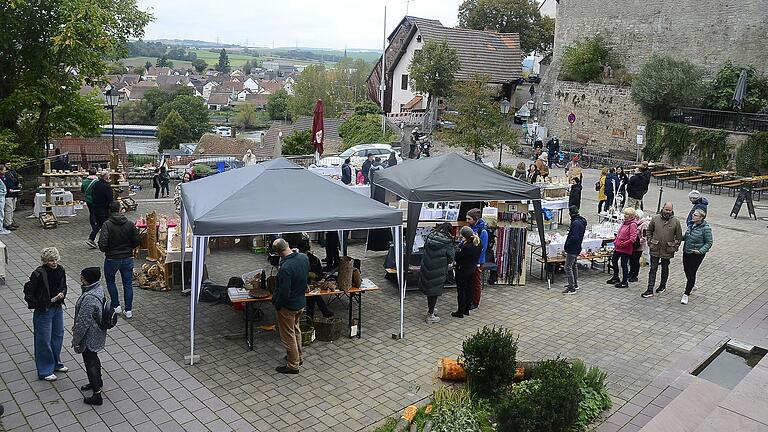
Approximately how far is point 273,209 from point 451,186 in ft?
10.9

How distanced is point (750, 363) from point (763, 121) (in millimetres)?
19967

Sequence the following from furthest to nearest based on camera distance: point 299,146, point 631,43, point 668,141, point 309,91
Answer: point 309,91 → point 631,43 → point 299,146 → point 668,141

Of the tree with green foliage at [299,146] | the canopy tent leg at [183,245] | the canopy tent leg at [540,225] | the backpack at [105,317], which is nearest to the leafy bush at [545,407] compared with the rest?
the backpack at [105,317]

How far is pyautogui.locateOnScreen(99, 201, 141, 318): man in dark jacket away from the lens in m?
8.41

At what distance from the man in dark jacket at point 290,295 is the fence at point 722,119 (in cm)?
2339

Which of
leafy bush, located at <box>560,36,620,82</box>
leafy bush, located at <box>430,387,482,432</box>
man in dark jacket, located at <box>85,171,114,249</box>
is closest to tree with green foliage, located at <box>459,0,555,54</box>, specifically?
leafy bush, located at <box>560,36,620,82</box>

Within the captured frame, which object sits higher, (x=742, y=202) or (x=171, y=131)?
(x=742, y=202)

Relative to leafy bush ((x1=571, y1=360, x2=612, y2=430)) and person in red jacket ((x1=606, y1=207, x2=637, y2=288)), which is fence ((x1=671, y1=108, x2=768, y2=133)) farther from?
leafy bush ((x1=571, y1=360, x2=612, y2=430))

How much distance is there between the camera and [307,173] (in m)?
8.88

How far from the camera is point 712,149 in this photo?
25781mm

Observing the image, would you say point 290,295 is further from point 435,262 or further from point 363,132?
point 363,132

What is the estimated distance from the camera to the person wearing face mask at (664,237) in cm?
1023

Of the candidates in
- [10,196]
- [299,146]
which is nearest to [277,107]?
[299,146]

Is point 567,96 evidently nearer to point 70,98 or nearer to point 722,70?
point 722,70
